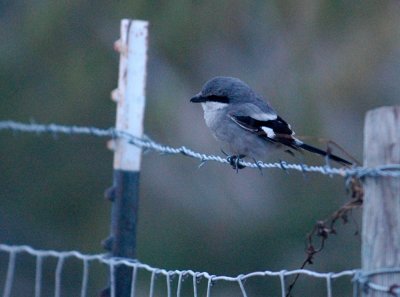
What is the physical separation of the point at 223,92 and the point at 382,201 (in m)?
3.35

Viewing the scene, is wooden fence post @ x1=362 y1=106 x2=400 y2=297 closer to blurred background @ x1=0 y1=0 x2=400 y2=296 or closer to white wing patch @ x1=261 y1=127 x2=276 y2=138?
white wing patch @ x1=261 y1=127 x2=276 y2=138

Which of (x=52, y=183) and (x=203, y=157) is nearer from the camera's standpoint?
(x=203, y=157)

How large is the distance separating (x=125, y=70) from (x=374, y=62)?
7.17m

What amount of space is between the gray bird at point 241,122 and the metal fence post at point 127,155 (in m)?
1.66

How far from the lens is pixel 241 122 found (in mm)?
5285

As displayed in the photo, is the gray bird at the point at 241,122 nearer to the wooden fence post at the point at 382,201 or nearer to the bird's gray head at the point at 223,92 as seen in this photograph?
the bird's gray head at the point at 223,92

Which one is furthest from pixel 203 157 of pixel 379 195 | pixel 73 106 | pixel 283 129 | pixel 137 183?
pixel 73 106

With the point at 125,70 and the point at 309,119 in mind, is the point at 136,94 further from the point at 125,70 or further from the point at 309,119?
the point at 309,119

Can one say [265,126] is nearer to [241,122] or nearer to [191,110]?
[241,122]

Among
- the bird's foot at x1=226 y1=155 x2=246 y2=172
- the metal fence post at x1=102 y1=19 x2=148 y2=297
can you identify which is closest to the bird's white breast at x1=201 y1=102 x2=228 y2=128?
the bird's foot at x1=226 y1=155 x2=246 y2=172

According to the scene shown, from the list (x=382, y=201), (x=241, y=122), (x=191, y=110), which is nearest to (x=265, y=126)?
(x=241, y=122)

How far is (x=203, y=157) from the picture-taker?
3473 mm

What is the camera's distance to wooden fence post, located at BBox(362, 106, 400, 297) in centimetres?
213

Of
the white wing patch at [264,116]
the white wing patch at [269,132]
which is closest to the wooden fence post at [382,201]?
the white wing patch at [269,132]
